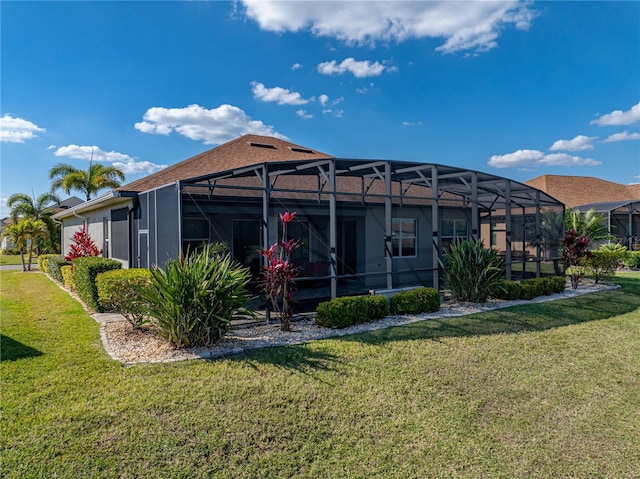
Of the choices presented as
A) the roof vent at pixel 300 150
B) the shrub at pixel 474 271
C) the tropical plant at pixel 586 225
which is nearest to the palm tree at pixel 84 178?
the roof vent at pixel 300 150

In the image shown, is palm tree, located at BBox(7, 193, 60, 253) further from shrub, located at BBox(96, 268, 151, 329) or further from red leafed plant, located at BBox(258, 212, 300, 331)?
red leafed plant, located at BBox(258, 212, 300, 331)

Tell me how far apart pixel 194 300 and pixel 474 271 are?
636 centimetres

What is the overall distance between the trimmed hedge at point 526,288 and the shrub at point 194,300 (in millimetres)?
6540

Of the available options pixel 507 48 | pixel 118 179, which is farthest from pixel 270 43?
pixel 118 179

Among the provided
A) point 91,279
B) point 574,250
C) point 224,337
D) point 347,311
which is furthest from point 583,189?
point 91,279

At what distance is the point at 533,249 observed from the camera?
1332cm

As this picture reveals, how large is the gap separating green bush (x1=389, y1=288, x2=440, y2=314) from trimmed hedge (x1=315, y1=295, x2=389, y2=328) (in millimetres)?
614

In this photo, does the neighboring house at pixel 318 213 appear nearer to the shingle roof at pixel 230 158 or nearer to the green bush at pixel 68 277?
the shingle roof at pixel 230 158

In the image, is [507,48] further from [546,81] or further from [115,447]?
[115,447]

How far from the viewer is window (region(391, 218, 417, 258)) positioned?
13.3 meters

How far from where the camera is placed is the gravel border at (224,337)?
5.32 m

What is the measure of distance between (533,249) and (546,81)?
7.38 meters

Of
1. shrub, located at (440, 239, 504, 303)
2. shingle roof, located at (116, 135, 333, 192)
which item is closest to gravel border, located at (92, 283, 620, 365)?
shrub, located at (440, 239, 504, 303)

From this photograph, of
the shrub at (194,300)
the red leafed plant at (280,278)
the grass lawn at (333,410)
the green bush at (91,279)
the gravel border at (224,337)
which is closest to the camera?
the grass lawn at (333,410)
